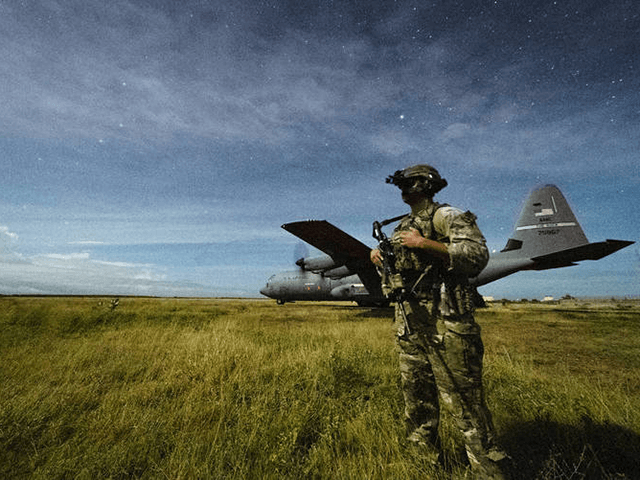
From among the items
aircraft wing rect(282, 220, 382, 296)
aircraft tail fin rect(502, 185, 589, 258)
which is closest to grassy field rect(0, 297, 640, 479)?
aircraft wing rect(282, 220, 382, 296)

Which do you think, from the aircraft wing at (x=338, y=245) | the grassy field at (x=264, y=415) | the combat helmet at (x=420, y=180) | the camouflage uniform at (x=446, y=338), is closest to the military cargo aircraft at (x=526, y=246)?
the aircraft wing at (x=338, y=245)

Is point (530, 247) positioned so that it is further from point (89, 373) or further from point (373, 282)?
point (89, 373)

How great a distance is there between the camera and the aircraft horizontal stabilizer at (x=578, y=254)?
13.1 metres

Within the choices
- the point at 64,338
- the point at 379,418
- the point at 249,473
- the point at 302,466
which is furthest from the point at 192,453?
the point at 64,338

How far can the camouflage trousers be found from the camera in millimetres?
2123

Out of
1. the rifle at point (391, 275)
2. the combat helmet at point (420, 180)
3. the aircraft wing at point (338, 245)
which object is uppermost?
the aircraft wing at point (338, 245)

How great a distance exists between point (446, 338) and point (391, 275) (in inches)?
29.2

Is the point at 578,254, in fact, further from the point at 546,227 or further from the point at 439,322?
the point at 439,322

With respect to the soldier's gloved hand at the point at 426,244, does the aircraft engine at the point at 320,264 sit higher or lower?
higher

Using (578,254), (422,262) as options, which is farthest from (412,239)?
(578,254)

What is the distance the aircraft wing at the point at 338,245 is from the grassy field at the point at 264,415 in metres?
7.56

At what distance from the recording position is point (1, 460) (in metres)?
2.52

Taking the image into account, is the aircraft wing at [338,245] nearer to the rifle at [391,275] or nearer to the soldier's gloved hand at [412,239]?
the rifle at [391,275]

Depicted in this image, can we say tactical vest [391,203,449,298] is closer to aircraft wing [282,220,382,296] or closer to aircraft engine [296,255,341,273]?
aircraft wing [282,220,382,296]
